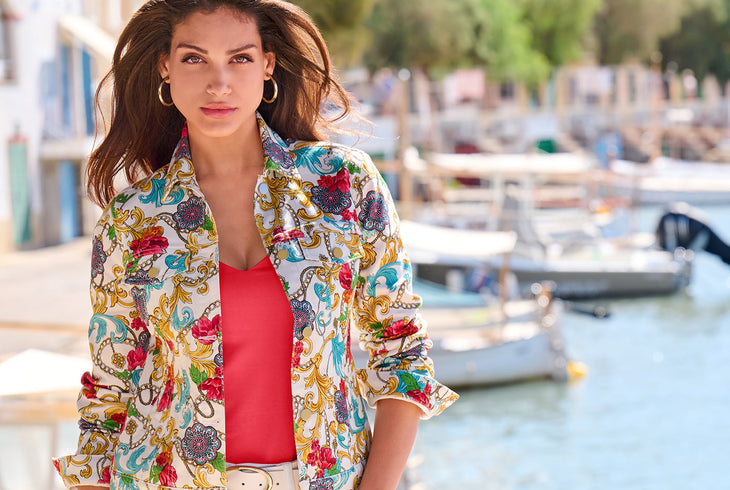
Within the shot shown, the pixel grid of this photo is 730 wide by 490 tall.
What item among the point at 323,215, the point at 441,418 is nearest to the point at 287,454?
the point at 323,215

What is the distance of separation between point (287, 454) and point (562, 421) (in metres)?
11.5

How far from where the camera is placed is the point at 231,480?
1523 mm

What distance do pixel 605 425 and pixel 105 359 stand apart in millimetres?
11467

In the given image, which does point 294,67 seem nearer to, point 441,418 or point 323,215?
point 323,215

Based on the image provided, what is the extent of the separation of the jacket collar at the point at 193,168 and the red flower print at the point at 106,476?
1.49ft

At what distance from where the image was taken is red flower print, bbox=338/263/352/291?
5.16ft

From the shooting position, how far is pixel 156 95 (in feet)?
5.79

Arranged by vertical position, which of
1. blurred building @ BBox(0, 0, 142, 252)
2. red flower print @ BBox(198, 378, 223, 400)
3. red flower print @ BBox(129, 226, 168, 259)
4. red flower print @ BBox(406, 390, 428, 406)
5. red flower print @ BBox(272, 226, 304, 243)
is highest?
red flower print @ BBox(272, 226, 304, 243)

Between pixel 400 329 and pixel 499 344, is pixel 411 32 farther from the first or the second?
pixel 400 329

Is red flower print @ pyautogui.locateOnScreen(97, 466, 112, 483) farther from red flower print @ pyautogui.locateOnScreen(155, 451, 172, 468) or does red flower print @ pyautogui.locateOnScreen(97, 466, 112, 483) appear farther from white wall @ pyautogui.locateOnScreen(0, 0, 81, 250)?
white wall @ pyautogui.locateOnScreen(0, 0, 81, 250)

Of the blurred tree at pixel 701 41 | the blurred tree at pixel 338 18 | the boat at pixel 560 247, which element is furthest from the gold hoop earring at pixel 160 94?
the blurred tree at pixel 701 41

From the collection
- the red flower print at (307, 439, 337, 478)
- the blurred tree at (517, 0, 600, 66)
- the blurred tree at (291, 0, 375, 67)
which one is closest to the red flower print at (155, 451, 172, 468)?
the red flower print at (307, 439, 337, 478)

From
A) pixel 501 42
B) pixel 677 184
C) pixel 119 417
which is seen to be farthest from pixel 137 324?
pixel 677 184

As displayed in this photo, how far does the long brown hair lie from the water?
28.7ft
